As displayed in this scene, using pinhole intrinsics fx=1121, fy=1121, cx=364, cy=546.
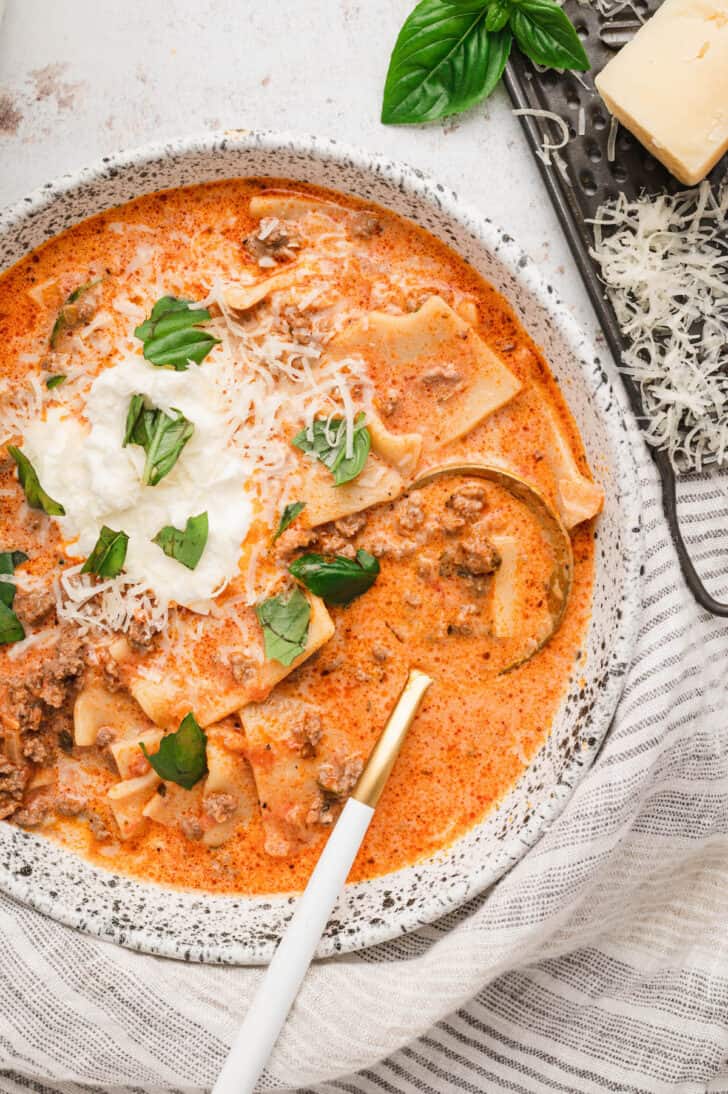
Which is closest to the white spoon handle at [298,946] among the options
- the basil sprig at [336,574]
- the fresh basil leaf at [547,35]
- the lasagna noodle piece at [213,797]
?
the lasagna noodle piece at [213,797]

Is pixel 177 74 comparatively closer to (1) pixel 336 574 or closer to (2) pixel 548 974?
(1) pixel 336 574

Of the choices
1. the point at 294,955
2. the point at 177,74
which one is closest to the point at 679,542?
the point at 294,955

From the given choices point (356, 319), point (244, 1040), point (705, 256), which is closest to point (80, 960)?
point (244, 1040)

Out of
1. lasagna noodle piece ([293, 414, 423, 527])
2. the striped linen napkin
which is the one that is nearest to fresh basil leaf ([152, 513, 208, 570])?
lasagna noodle piece ([293, 414, 423, 527])

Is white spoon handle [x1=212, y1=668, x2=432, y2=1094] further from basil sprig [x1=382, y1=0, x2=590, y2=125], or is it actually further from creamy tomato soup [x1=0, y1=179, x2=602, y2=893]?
basil sprig [x1=382, y1=0, x2=590, y2=125]

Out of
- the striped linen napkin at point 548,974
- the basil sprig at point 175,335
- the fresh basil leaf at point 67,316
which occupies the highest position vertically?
the fresh basil leaf at point 67,316

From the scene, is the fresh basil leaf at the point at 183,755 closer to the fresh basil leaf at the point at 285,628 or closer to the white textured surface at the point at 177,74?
the fresh basil leaf at the point at 285,628
